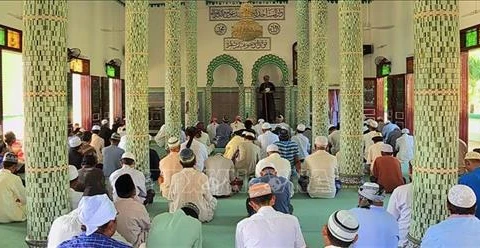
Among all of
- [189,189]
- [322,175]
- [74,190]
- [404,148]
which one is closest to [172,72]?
[404,148]

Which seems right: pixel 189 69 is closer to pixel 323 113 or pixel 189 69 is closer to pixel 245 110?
pixel 245 110

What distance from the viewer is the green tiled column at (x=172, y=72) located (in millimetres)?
10227

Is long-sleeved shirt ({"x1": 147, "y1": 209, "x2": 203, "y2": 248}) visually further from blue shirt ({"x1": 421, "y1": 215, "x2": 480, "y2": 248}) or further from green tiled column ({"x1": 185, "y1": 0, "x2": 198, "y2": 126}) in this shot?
green tiled column ({"x1": 185, "y1": 0, "x2": 198, "y2": 126})

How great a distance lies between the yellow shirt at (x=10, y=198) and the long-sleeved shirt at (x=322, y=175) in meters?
3.38

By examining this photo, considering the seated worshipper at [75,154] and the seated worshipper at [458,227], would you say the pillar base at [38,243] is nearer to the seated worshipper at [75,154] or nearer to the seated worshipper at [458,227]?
the seated worshipper at [75,154]

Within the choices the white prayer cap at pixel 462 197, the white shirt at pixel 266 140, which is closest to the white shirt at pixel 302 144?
the white shirt at pixel 266 140

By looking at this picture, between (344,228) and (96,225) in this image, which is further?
(96,225)

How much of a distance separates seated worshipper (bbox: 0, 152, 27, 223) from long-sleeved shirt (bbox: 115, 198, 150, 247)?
2196 millimetres

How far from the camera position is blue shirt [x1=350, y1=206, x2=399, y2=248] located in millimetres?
3264

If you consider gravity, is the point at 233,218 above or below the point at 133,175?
below

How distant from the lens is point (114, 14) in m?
15.3

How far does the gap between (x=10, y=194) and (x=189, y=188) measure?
6.11 feet

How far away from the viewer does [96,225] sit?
2.52m

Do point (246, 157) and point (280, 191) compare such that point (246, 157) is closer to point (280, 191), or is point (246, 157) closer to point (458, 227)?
point (280, 191)
